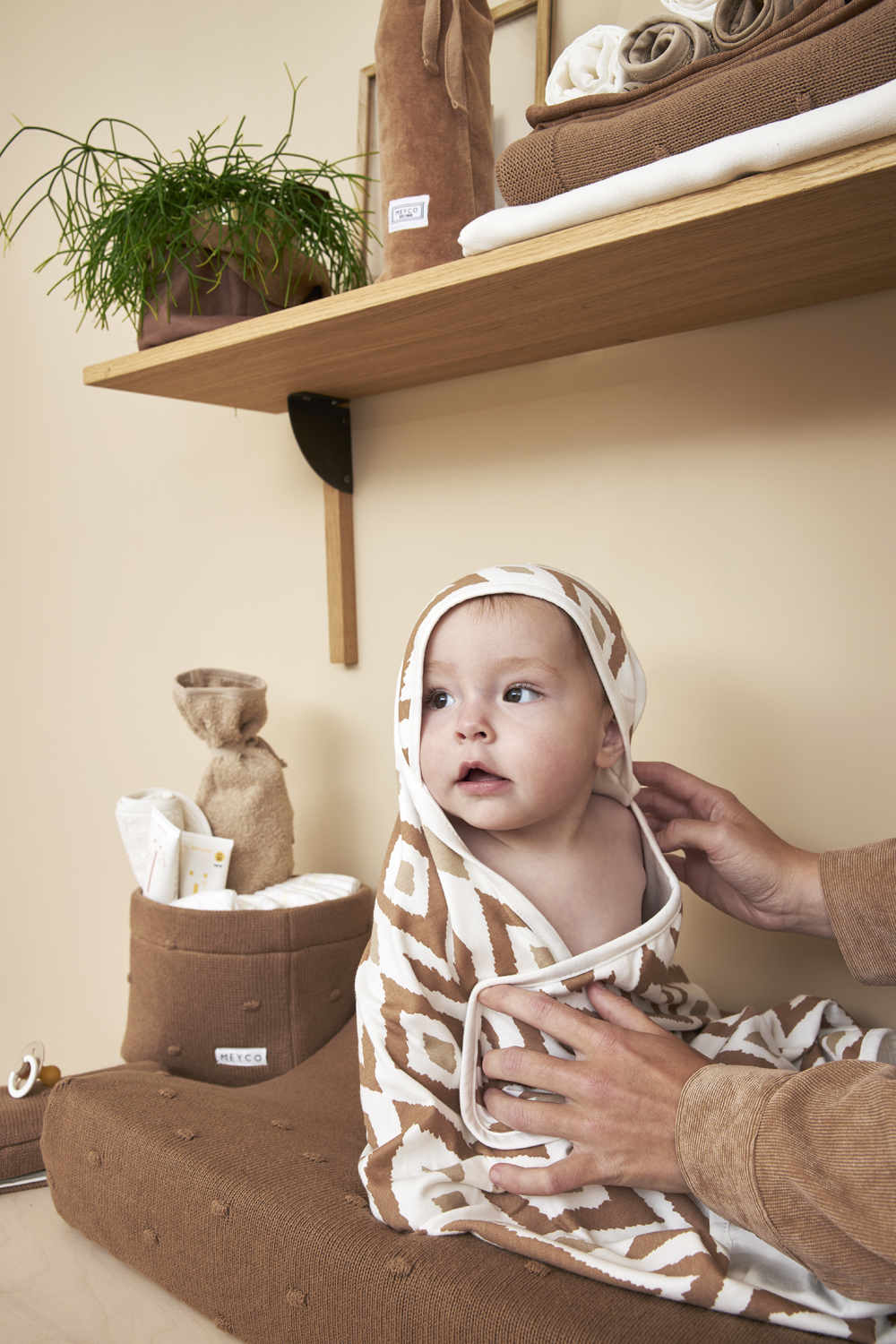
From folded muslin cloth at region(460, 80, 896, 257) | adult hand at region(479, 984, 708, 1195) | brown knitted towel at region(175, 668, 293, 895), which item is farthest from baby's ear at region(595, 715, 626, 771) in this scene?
brown knitted towel at region(175, 668, 293, 895)

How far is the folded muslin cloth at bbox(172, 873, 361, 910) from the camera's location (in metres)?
1.19

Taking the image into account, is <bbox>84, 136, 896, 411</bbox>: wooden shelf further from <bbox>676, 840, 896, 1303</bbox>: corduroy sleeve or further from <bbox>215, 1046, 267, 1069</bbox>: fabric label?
<bbox>215, 1046, 267, 1069</bbox>: fabric label

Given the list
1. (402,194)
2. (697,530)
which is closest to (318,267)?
(402,194)

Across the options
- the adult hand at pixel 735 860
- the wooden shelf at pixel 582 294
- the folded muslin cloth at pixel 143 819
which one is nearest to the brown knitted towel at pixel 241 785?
the folded muslin cloth at pixel 143 819

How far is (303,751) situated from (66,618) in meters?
0.71

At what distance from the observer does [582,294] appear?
3.11 ft

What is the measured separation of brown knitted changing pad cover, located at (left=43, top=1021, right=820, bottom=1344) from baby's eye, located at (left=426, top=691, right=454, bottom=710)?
1.43 ft

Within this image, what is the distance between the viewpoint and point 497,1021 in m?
0.83

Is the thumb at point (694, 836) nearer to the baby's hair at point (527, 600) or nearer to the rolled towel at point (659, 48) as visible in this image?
the baby's hair at point (527, 600)

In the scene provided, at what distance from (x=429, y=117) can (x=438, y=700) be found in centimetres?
68

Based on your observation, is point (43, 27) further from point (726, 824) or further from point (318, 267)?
point (726, 824)

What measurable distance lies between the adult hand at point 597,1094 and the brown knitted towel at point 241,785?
1.88 feet

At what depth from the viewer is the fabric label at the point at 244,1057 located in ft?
3.84

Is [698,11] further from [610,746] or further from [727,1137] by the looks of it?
[727,1137]
